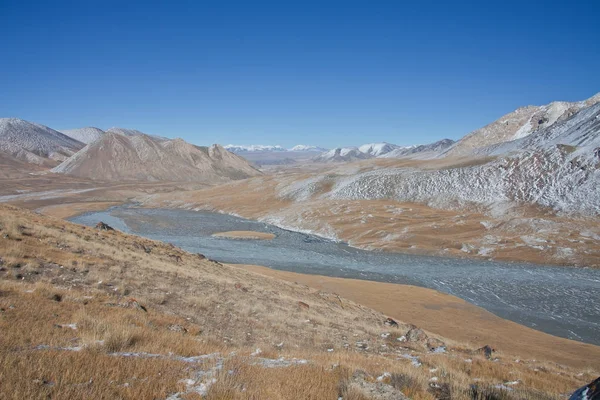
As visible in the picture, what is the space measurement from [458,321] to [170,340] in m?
28.3

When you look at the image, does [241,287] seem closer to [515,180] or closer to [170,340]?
[170,340]

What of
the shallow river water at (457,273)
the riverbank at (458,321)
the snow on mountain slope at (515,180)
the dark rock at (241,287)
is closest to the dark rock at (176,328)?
the dark rock at (241,287)

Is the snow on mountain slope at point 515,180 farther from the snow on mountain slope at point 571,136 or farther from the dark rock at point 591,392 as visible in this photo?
the dark rock at point 591,392

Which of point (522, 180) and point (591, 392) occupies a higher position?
point (522, 180)

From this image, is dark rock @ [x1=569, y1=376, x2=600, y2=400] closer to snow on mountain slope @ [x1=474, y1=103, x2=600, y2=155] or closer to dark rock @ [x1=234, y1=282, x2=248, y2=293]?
dark rock @ [x1=234, y1=282, x2=248, y2=293]

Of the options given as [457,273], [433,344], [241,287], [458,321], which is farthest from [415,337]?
[457,273]

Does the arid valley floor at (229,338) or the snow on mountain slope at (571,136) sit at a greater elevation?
the snow on mountain slope at (571,136)

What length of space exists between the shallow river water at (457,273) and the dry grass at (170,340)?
76.0 feet

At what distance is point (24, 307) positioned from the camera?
10.1 metres

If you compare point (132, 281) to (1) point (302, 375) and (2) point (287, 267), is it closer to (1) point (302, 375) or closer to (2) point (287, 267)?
(1) point (302, 375)

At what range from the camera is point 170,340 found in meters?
10.0

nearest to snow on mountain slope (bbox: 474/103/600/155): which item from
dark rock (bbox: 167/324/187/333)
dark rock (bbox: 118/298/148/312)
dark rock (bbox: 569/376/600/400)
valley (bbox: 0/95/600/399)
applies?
valley (bbox: 0/95/600/399)

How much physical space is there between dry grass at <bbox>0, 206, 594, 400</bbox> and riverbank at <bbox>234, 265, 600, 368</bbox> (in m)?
8.61

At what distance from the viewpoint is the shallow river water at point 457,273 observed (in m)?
35.6
